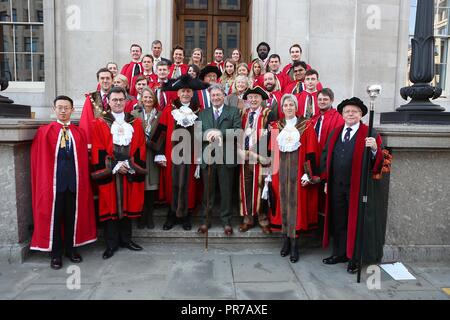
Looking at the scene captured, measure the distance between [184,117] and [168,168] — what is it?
793mm

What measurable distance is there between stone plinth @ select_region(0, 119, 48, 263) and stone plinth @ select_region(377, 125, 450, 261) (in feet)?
14.3

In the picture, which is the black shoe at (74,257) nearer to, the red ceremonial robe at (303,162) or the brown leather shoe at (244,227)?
the brown leather shoe at (244,227)

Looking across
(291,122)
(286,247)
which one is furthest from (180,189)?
(291,122)

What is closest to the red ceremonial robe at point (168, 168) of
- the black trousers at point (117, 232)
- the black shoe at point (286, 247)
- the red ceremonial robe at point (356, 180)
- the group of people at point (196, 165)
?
the group of people at point (196, 165)

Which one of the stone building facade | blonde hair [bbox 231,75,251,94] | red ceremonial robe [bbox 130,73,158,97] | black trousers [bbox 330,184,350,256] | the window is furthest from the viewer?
the window

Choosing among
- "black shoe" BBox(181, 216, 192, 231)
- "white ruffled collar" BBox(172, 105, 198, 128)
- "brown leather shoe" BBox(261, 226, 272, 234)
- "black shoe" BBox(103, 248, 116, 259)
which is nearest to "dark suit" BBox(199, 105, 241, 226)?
"white ruffled collar" BBox(172, 105, 198, 128)

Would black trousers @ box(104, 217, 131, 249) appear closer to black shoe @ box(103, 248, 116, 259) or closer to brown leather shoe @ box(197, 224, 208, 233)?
black shoe @ box(103, 248, 116, 259)

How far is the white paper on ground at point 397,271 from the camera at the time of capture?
418cm

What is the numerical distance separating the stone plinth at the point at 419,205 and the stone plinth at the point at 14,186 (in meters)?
4.37

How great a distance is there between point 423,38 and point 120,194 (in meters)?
4.37

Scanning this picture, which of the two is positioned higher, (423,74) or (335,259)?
(423,74)

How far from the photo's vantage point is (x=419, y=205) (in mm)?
4633

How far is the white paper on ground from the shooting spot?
13.7ft

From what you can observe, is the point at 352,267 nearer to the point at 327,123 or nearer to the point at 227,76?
the point at 327,123
